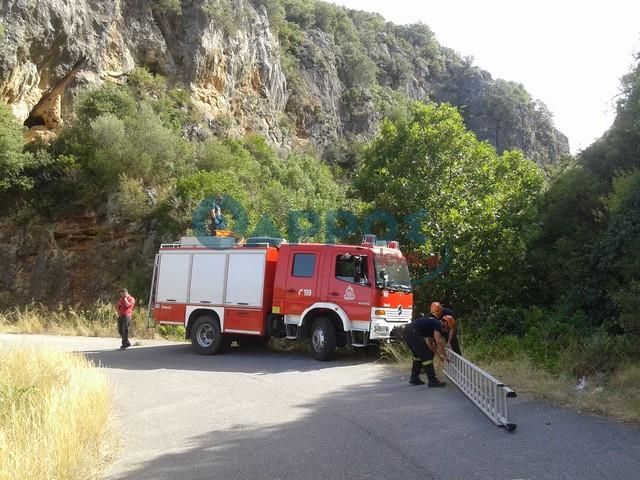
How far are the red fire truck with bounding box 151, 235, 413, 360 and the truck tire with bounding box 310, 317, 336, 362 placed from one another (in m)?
0.02

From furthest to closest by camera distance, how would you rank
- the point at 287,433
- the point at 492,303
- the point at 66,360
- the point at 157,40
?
the point at 157,40 < the point at 492,303 < the point at 66,360 < the point at 287,433

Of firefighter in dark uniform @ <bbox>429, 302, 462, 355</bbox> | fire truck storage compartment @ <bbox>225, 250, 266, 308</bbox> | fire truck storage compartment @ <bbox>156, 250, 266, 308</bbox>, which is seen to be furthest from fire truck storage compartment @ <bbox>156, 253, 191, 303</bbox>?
firefighter in dark uniform @ <bbox>429, 302, 462, 355</bbox>

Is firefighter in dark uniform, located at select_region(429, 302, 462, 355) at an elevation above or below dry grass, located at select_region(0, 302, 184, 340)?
above

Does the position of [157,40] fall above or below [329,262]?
above

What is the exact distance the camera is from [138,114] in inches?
1155

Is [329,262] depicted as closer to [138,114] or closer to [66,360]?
[66,360]

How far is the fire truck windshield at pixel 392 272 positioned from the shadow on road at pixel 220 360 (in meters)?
1.78

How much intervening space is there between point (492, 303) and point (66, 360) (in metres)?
11.2

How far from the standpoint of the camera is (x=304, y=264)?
12.1m

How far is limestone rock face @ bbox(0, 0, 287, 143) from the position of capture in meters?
26.5

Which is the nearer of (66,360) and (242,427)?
(242,427)

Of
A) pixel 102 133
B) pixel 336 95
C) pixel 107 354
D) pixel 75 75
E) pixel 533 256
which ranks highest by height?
pixel 336 95

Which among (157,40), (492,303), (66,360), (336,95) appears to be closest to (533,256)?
(492,303)

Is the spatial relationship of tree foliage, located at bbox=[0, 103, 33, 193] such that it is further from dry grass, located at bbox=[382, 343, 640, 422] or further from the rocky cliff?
dry grass, located at bbox=[382, 343, 640, 422]
